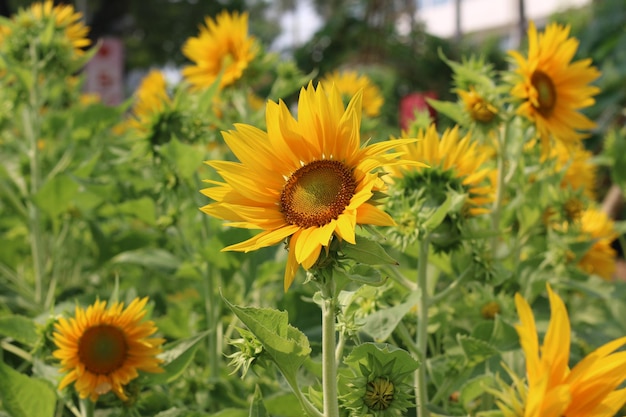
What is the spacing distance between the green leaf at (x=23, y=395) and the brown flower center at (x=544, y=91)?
2.26 feet

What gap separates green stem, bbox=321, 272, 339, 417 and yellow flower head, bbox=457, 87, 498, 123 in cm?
48

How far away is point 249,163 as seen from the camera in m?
0.58

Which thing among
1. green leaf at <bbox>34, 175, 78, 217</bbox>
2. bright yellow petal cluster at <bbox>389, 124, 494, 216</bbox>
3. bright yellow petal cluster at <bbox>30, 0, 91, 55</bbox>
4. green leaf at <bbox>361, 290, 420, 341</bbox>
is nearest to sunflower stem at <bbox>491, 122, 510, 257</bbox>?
bright yellow petal cluster at <bbox>389, 124, 494, 216</bbox>

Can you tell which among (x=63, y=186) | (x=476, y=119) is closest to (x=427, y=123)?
(x=476, y=119)

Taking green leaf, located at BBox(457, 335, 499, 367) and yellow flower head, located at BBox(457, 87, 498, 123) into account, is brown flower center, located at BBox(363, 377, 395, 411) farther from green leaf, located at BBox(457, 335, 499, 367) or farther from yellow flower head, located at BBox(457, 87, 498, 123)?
yellow flower head, located at BBox(457, 87, 498, 123)

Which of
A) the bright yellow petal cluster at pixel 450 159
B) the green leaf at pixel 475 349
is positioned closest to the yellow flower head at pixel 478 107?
the bright yellow petal cluster at pixel 450 159

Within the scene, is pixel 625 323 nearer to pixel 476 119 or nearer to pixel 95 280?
pixel 476 119

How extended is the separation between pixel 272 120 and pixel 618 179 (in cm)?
122

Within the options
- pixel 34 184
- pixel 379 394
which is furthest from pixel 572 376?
pixel 34 184

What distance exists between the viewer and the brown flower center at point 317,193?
545mm

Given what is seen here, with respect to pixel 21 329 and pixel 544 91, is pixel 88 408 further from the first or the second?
pixel 544 91

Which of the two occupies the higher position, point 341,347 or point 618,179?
point 618,179

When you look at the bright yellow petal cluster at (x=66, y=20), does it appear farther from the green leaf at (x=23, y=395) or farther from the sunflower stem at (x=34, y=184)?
the green leaf at (x=23, y=395)

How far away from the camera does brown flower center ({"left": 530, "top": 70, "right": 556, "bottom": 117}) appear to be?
0.94 m
